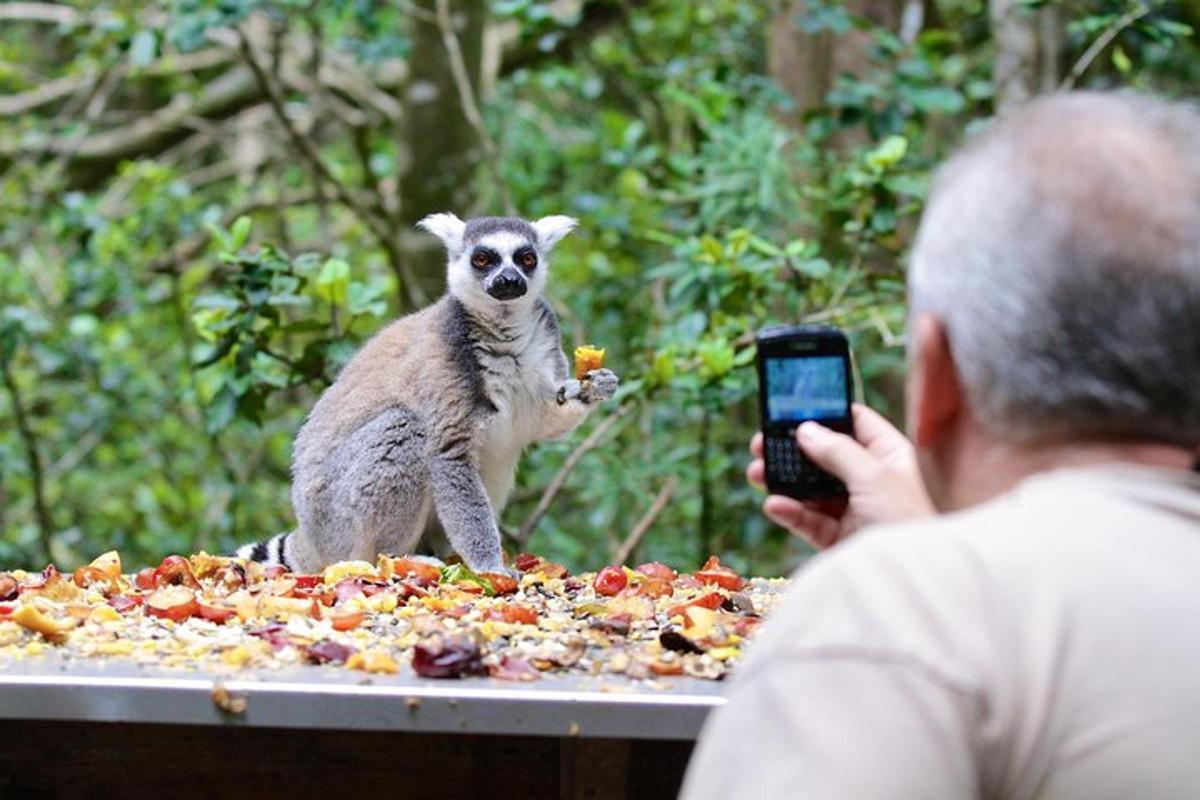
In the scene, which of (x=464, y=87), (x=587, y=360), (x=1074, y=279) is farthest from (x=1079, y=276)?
(x=464, y=87)

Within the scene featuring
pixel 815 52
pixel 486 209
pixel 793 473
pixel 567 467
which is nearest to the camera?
pixel 793 473

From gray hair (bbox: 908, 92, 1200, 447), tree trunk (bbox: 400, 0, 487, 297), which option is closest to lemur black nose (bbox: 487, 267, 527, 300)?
tree trunk (bbox: 400, 0, 487, 297)

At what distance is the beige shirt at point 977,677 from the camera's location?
1183 mm

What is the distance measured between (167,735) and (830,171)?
4859 millimetres

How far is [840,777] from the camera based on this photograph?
46.4 inches

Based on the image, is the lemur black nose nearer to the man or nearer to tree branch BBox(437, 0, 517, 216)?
tree branch BBox(437, 0, 517, 216)

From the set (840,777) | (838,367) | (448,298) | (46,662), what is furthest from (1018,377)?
(448,298)

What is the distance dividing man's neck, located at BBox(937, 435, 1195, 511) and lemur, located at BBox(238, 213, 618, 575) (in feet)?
9.73

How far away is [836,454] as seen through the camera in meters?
1.90

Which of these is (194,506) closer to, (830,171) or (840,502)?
(830,171)

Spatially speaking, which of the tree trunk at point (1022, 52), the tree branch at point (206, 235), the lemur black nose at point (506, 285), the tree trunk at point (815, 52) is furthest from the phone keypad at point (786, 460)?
the tree branch at point (206, 235)

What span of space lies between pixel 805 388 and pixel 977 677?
2.85 ft

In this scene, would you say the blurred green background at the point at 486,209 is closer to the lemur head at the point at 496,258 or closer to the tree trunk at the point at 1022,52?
the tree trunk at the point at 1022,52

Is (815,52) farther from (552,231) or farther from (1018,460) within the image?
(1018,460)
